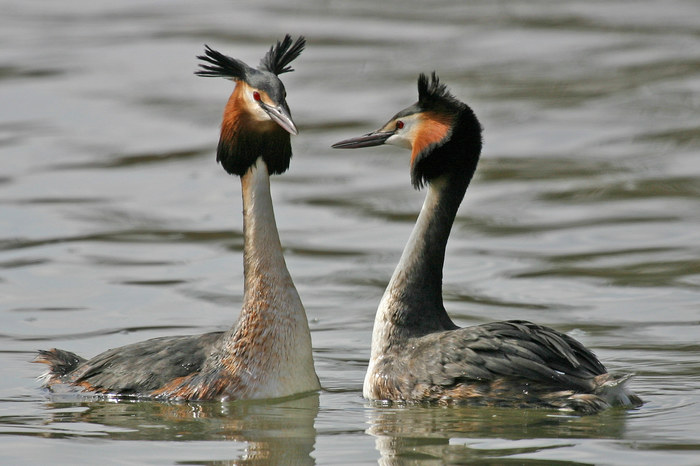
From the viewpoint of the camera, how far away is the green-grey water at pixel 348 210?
25.2ft

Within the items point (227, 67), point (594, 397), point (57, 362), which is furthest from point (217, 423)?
point (227, 67)

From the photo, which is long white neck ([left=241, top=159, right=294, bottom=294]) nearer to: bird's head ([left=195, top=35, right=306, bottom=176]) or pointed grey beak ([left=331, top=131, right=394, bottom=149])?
bird's head ([left=195, top=35, right=306, bottom=176])

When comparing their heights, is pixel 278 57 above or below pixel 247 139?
above

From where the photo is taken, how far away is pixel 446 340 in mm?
8320

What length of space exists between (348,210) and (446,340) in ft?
19.3

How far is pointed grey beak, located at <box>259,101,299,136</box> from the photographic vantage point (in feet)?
27.0

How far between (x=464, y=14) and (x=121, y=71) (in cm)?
526

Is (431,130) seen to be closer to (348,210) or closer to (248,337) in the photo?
(248,337)

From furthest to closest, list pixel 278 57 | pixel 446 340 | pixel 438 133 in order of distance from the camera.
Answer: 1. pixel 278 57
2. pixel 438 133
3. pixel 446 340

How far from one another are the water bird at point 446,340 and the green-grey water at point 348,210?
143mm

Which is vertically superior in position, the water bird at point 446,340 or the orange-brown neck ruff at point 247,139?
the orange-brown neck ruff at point 247,139

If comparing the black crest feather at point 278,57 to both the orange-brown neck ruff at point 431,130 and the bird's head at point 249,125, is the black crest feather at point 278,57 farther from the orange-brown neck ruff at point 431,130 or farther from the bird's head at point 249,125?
the orange-brown neck ruff at point 431,130

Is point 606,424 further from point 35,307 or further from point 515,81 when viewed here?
point 515,81

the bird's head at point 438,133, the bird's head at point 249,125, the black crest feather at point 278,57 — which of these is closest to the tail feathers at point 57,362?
the bird's head at point 249,125
